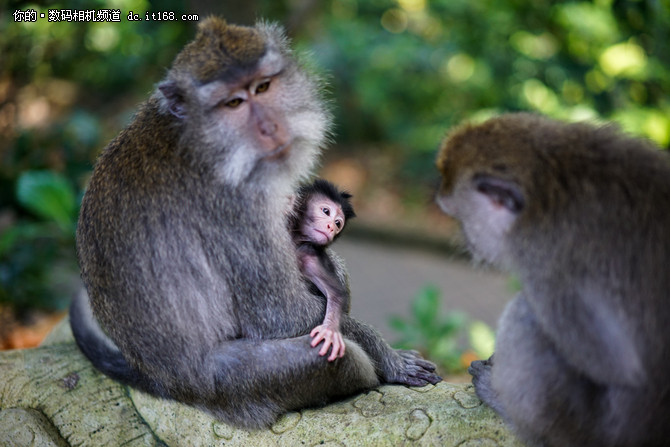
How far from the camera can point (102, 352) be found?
14.9ft

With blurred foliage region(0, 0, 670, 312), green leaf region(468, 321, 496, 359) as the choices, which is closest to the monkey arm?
blurred foliage region(0, 0, 670, 312)

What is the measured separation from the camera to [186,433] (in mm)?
4105

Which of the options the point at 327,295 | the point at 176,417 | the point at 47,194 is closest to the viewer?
the point at 327,295

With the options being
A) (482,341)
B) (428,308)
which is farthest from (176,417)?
(482,341)

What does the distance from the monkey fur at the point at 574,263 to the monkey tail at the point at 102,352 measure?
207 centimetres

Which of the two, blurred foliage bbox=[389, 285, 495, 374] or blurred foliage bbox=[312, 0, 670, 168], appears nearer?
blurred foliage bbox=[389, 285, 495, 374]

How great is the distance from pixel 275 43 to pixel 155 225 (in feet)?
3.99

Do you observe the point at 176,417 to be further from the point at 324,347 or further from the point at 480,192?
the point at 480,192

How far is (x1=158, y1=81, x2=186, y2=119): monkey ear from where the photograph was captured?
146 inches

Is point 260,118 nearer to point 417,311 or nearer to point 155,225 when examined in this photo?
point 155,225

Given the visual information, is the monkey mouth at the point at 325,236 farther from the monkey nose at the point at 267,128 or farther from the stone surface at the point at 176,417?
the stone surface at the point at 176,417

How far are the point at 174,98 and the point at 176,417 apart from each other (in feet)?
6.09

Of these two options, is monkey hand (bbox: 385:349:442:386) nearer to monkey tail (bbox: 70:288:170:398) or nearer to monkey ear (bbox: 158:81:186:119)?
monkey tail (bbox: 70:288:170:398)

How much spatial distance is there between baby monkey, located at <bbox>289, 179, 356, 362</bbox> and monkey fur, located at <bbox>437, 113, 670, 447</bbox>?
92cm
